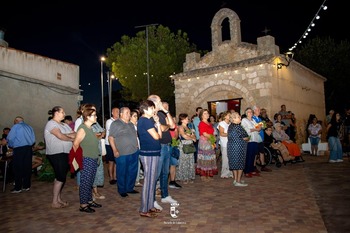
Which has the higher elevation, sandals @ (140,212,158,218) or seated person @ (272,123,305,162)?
seated person @ (272,123,305,162)

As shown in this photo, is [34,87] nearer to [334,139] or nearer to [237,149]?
[237,149]

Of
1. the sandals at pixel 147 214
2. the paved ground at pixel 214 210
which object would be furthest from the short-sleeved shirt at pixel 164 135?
the sandals at pixel 147 214

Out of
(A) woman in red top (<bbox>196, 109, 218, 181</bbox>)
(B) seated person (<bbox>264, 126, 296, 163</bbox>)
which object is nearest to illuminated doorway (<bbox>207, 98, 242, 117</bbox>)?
(B) seated person (<bbox>264, 126, 296, 163</bbox>)

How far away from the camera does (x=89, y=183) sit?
5.05 metres

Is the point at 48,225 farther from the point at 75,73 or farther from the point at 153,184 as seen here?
the point at 75,73

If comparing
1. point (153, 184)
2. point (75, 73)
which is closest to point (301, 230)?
point (153, 184)

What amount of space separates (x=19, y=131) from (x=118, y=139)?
3.00 m

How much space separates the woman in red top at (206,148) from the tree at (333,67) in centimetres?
2242

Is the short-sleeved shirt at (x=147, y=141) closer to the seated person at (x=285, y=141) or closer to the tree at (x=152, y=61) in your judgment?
the seated person at (x=285, y=141)

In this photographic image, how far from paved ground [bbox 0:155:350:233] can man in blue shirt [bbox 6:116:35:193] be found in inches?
15.0

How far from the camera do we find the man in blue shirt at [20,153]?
23.9ft

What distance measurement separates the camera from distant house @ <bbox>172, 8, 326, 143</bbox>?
44.7ft

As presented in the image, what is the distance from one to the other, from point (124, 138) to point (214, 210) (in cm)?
236

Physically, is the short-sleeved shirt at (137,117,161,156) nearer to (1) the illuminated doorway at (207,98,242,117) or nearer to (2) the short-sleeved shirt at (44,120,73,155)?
(2) the short-sleeved shirt at (44,120,73,155)
